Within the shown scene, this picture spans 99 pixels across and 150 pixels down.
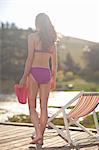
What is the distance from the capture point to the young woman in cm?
465

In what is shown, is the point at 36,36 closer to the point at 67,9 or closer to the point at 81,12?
the point at 67,9

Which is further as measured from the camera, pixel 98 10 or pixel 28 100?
pixel 98 10

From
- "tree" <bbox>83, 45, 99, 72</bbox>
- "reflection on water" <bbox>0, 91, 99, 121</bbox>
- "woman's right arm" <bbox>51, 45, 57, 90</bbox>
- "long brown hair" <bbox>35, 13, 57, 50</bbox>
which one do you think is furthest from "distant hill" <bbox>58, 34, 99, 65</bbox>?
"long brown hair" <bbox>35, 13, 57, 50</bbox>

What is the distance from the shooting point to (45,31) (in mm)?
4645

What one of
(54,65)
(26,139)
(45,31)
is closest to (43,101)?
(54,65)

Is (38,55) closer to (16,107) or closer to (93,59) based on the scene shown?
(16,107)

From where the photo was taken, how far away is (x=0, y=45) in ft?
91.1

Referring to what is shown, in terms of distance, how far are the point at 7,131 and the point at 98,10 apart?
1601 centimetres

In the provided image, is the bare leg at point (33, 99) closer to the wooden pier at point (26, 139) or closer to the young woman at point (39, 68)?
the young woman at point (39, 68)

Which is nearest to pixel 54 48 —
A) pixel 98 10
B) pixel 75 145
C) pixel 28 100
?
pixel 28 100

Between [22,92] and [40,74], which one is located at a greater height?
[40,74]

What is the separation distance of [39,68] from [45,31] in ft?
1.38

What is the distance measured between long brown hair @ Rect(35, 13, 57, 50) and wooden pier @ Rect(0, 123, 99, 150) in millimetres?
1159

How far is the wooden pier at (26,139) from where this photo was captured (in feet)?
15.2
